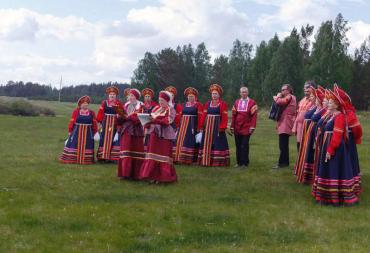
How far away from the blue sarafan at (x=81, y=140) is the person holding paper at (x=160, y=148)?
11.1ft

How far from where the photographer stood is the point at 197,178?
11.2 metres

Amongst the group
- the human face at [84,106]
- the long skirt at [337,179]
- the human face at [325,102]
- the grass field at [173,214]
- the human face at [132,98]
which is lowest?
the grass field at [173,214]

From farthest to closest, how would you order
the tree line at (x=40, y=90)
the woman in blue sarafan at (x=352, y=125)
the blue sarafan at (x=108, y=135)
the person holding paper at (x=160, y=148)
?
the tree line at (x=40, y=90), the blue sarafan at (x=108, y=135), the person holding paper at (x=160, y=148), the woman in blue sarafan at (x=352, y=125)

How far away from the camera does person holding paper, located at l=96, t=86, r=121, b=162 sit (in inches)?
522

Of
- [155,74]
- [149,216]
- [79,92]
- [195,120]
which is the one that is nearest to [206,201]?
[149,216]

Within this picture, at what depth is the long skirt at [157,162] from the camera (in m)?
10.2

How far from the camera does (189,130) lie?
13.3m

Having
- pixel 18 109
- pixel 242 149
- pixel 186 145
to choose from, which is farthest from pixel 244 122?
pixel 18 109

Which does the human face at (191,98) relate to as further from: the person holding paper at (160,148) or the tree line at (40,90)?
the tree line at (40,90)

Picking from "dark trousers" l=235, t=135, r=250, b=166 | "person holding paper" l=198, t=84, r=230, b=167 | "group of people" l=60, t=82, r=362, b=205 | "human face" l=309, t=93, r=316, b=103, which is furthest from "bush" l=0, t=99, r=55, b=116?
"human face" l=309, t=93, r=316, b=103

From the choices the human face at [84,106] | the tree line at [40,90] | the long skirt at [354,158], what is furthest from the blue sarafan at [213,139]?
the tree line at [40,90]

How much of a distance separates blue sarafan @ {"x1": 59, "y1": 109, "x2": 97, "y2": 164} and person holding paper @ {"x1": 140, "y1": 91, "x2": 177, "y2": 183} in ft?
11.1

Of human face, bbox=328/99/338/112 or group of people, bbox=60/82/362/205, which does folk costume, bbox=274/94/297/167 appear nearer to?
group of people, bbox=60/82/362/205

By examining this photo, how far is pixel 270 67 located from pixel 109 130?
48934 millimetres
